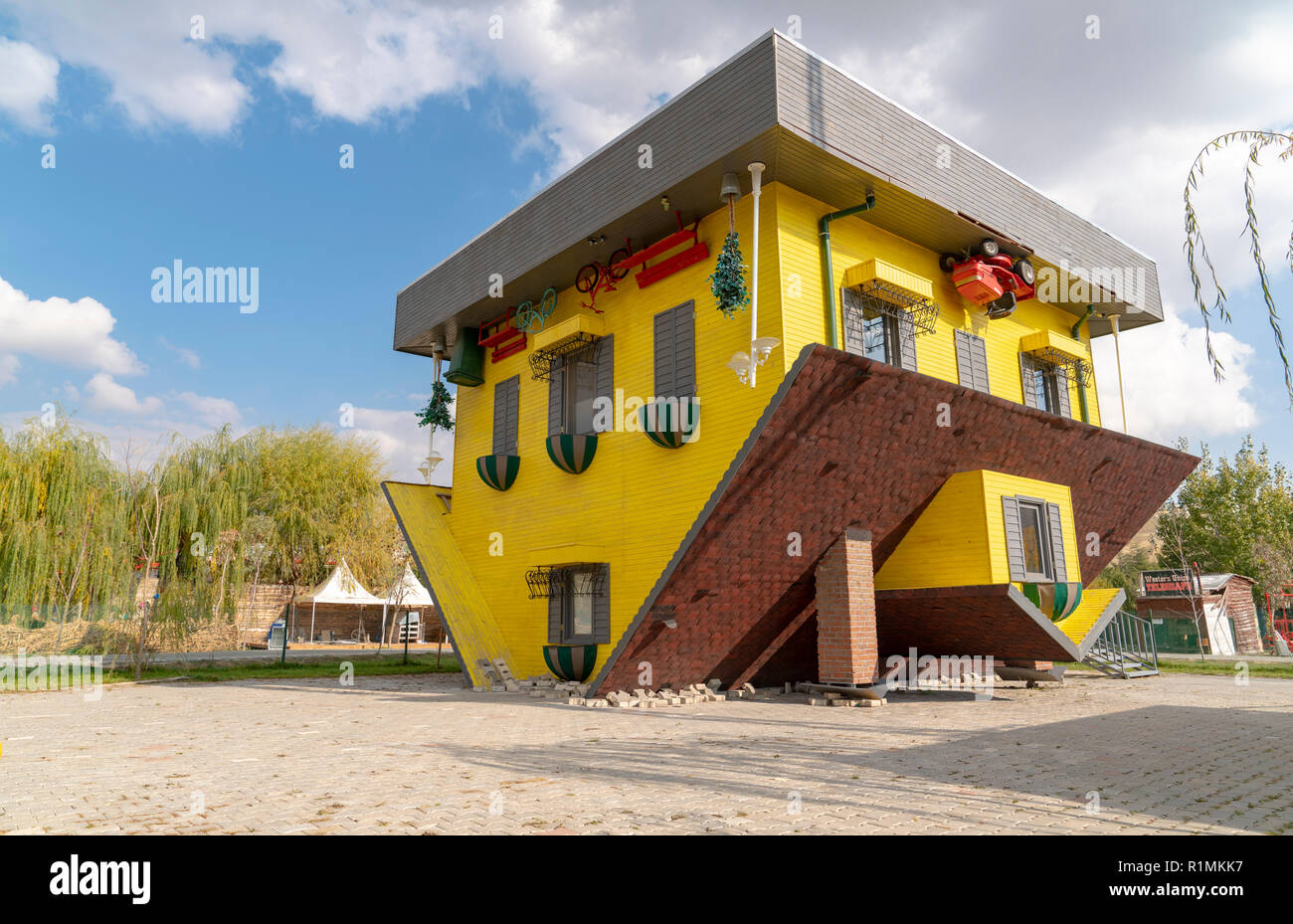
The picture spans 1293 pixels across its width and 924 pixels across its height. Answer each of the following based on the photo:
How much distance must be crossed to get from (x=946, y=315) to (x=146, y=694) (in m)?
16.5

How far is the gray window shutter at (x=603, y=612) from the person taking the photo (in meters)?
13.7

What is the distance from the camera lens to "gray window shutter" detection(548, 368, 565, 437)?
15.4 meters

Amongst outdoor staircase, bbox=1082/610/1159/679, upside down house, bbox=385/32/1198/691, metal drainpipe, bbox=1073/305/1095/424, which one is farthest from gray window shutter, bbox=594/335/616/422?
outdoor staircase, bbox=1082/610/1159/679

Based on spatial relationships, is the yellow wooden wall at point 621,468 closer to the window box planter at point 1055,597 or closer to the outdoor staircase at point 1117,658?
the window box planter at point 1055,597

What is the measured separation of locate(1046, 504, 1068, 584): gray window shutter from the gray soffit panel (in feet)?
16.2

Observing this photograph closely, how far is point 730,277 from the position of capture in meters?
11.0

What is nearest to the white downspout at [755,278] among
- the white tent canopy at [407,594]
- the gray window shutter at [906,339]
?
the gray window shutter at [906,339]

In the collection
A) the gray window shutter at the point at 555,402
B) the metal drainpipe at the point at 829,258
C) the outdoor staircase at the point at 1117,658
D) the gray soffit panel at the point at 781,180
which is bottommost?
the outdoor staircase at the point at 1117,658

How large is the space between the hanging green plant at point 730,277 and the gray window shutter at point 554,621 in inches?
279

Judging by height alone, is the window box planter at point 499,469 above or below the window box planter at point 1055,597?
above

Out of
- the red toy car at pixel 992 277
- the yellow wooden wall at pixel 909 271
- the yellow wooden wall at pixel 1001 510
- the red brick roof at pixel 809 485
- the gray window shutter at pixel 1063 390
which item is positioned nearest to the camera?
the red brick roof at pixel 809 485

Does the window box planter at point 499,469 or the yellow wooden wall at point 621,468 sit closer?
the yellow wooden wall at point 621,468

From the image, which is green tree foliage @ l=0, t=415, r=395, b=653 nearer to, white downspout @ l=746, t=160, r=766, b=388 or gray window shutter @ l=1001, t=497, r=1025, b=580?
white downspout @ l=746, t=160, r=766, b=388
